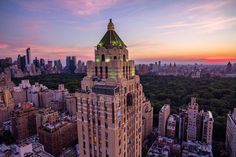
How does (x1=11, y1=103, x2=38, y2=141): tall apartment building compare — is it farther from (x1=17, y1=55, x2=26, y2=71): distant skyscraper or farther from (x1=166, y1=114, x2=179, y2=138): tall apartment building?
(x1=17, y1=55, x2=26, y2=71): distant skyscraper

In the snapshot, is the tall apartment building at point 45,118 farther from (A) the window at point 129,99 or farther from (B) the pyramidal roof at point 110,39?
(B) the pyramidal roof at point 110,39

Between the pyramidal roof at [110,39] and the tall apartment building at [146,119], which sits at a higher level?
the pyramidal roof at [110,39]

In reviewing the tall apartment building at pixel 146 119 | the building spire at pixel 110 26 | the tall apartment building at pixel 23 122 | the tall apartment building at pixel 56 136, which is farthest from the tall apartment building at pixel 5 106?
the building spire at pixel 110 26

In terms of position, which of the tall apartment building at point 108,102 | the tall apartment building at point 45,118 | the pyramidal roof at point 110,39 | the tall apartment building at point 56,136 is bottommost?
the tall apartment building at point 56,136

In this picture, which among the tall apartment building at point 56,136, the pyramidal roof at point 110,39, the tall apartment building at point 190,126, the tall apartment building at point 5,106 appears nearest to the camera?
the pyramidal roof at point 110,39

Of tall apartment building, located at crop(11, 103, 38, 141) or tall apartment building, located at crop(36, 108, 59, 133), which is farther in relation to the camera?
tall apartment building, located at crop(11, 103, 38, 141)

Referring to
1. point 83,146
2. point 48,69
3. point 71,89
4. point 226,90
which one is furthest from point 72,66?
point 83,146

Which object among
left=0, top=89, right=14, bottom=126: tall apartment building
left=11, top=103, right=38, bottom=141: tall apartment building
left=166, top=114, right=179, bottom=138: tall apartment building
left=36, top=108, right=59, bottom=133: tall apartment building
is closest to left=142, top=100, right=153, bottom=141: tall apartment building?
left=166, top=114, right=179, bottom=138: tall apartment building
